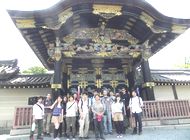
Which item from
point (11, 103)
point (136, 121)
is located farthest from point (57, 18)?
point (11, 103)

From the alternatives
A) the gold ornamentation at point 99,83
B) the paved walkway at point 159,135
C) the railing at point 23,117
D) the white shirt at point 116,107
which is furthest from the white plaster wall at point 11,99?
the white shirt at point 116,107

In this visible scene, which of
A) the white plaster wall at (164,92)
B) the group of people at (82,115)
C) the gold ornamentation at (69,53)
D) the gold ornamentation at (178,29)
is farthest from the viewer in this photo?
the white plaster wall at (164,92)

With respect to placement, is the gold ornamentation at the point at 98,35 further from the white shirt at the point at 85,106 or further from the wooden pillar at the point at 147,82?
the white shirt at the point at 85,106

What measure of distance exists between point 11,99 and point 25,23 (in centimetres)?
608

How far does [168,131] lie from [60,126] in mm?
4356

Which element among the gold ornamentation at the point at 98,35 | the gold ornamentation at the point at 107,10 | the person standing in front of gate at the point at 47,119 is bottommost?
the person standing in front of gate at the point at 47,119

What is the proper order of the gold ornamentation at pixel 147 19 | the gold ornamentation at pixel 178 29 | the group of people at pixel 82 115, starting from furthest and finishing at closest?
the gold ornamentation at pixel 178 29
the gold ornamentation at pixel 147 19
the group of people at pixel 82 115

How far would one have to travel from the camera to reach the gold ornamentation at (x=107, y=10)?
10.9 m

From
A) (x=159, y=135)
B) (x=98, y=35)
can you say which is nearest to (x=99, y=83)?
(x=98, y=35)

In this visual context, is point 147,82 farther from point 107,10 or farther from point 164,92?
point 164,92

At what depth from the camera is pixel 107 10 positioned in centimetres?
1095

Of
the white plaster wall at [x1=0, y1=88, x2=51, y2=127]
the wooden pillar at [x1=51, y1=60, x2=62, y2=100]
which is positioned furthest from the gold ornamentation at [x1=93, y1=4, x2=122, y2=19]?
the white plaster wall at [x1=0, y1=88, x2=51, y2=127]

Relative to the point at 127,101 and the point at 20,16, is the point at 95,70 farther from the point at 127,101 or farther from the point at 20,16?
the point at 20,16

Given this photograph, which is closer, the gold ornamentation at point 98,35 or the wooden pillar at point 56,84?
the wooden pillar at point 56,84
